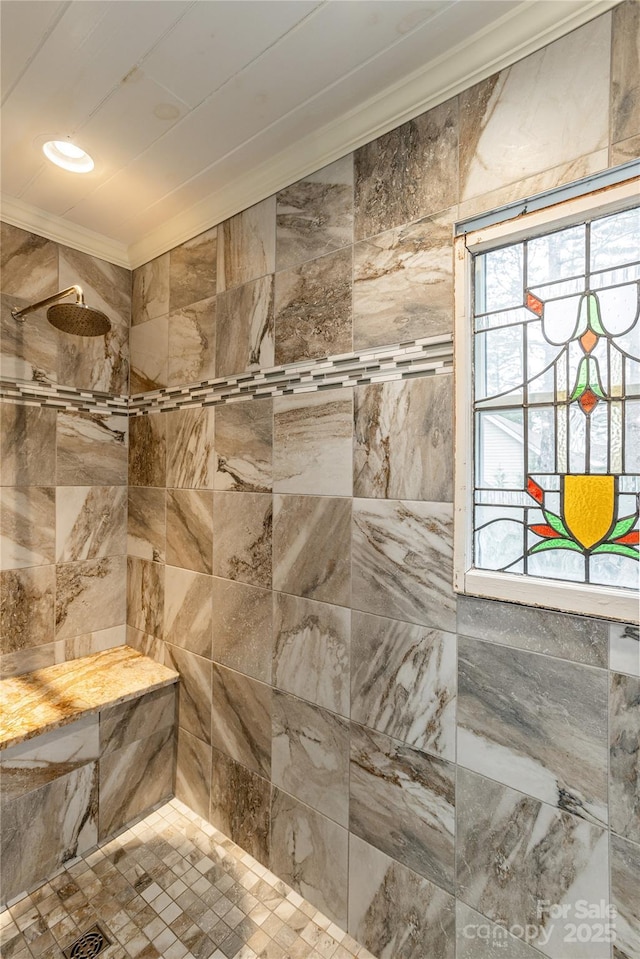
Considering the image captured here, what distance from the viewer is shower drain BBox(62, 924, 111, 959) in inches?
50.3

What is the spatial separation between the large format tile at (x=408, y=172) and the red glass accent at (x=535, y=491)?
0.76 metres

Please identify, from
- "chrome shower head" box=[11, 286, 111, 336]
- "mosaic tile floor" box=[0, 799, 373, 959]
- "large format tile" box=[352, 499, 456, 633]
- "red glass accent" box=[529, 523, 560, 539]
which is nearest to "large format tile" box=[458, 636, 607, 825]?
"large format tile" box=[352, 499, 456, 633]

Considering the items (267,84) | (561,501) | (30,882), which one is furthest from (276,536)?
(30,882)

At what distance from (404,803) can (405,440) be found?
1005 millimetres

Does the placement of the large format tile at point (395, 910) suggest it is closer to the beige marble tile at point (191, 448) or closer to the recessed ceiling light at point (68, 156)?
the beige marble tile at point (191, 448)

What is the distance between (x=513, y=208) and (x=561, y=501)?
0.72 m

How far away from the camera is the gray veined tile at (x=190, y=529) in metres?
1.80

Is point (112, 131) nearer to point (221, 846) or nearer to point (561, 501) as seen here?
point (561, 501)

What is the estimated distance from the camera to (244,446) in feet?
5.45

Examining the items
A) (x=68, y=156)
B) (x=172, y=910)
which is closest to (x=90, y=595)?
(x=172, y=910)

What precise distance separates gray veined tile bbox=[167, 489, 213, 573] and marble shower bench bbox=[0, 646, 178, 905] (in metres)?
0.51

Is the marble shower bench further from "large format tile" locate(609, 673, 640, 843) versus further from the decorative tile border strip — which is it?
"large format tile" locate(609, 673, 640, 843)

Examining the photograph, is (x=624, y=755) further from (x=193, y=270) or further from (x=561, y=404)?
(x=193, y=270)

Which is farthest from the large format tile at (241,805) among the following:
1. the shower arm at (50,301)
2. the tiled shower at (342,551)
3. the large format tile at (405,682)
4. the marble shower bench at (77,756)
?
the shower arm at (50,301)
